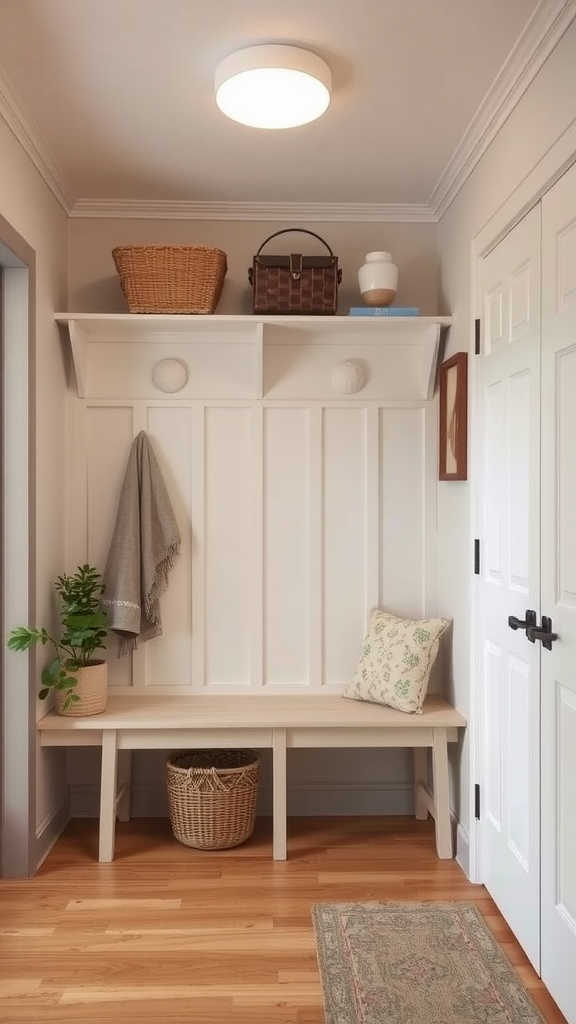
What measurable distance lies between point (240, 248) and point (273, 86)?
125 cm

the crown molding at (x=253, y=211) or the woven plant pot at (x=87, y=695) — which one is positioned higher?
the crown molding at (x=253, y=211)

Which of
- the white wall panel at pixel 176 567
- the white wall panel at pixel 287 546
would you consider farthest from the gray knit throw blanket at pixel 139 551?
the white wall panel at pixel 287 546

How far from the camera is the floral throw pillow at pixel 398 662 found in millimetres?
3305

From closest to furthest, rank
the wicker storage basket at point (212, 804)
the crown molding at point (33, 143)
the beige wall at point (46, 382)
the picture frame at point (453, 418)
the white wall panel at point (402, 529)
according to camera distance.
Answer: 1. the crown molding at point (33, 143)
2. the beige wall at point (46, 382)
3. the picture frame at point (453, 418)
4. the wicker storage basket at point (212, 804)
5. the white wall panel at point (402, 529)

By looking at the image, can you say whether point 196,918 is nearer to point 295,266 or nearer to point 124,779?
point 124,779

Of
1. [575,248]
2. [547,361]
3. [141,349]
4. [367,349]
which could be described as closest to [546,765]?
[547,361]

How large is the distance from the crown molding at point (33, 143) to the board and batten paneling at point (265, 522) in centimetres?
83

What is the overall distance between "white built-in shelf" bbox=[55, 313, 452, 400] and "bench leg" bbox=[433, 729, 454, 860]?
142 centimetres

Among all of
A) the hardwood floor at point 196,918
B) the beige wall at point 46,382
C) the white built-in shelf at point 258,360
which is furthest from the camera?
the white built-in shelf at point 258,360

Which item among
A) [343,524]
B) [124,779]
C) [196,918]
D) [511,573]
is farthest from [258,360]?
[196,918]

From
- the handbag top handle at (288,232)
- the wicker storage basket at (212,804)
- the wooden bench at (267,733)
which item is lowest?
the wicker storage basket at (212,804)

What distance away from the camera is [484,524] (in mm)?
2969

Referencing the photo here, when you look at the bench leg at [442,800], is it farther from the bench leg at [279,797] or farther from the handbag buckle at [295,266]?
the handbag buckle at [295,266]

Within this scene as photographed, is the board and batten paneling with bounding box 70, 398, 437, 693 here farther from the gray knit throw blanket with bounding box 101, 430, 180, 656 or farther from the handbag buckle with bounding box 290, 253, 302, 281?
the handbag buckle with bounding box 290, 253, 302, 281
